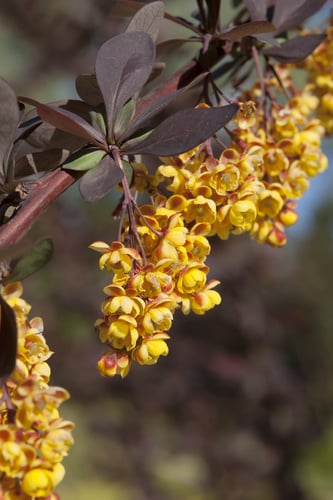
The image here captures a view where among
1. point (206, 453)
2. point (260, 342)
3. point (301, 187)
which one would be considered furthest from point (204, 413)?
point (301, 187)

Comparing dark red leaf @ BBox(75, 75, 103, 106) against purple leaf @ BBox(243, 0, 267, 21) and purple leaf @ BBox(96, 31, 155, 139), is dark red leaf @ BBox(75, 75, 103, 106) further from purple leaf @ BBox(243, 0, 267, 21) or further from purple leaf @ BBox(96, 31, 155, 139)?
purple leaf @ BBox(243, 0, 267, 21)

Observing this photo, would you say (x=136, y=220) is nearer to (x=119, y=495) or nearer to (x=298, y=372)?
(x=298, y=372)

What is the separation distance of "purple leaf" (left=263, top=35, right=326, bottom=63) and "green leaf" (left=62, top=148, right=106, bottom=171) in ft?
0.88

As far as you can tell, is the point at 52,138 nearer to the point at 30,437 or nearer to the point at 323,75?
the point at 30,437

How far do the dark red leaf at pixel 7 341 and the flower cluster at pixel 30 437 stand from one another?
2 centimetres

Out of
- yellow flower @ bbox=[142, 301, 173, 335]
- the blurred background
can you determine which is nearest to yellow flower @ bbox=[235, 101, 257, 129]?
yellow flower @ bbox=[142, 301, 173, 335]

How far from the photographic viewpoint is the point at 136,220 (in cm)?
58

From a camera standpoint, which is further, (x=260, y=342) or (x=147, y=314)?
(x=260, y=342)

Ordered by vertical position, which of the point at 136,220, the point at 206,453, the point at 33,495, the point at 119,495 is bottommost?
the point at 119,495

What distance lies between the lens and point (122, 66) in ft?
1.80

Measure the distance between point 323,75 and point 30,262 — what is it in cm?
50

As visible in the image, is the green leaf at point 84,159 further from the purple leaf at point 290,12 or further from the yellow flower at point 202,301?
the purple leaf at point 290,12

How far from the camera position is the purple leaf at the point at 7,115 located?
0.50 meters

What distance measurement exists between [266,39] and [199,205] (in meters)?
0.22
